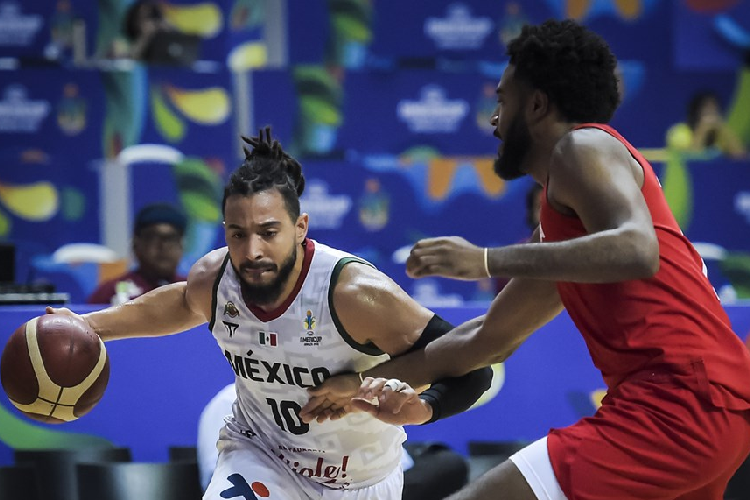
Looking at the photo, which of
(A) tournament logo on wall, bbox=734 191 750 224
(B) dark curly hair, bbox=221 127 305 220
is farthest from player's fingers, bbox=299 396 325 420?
(A) tournament logo on wall, bbox=734 191 750 224

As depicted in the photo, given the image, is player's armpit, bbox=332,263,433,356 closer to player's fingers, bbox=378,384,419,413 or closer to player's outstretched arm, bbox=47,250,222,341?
player's fingers, bbox=378,384,419,413

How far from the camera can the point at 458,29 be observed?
1145 centimetres

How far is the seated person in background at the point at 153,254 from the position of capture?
6895 millimetres

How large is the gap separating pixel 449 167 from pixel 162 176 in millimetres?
2361

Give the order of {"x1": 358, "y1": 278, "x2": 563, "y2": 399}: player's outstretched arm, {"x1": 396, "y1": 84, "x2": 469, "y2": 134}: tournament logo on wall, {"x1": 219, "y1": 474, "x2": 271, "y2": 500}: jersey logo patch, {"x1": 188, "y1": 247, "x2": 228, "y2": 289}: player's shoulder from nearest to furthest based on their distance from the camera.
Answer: {"x1": 358, "y1": 278, "x2": 563, "y2": 399}: player's outstretched arm → {"x1": 219, "y1": 474, "x2": 271, "y2": 500}: jersey logo patch → {"x1": 188, "y1": 247, "x2": 228, "y2": 289}: player's shoulder → {"x1": 396, "y1": 84, "x2": 469, "y2": 134}: tournament logo on wall

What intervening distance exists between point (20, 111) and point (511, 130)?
280 inches

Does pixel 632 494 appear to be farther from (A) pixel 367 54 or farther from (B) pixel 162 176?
(A) pixel 367 54

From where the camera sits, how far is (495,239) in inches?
353

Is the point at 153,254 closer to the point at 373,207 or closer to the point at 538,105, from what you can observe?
the point at 373,207

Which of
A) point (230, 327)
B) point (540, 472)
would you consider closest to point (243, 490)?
point (230, 327)

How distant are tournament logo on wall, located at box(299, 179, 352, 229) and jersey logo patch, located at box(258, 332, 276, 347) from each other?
15.9 feet

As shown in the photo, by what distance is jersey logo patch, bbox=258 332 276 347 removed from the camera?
13.1 feet

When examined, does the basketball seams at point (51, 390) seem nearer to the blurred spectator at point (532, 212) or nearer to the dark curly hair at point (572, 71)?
the dark curly hair at point (572, 71)

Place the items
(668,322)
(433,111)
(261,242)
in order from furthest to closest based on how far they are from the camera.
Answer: (433,111) < (261,242) < (668,322)
